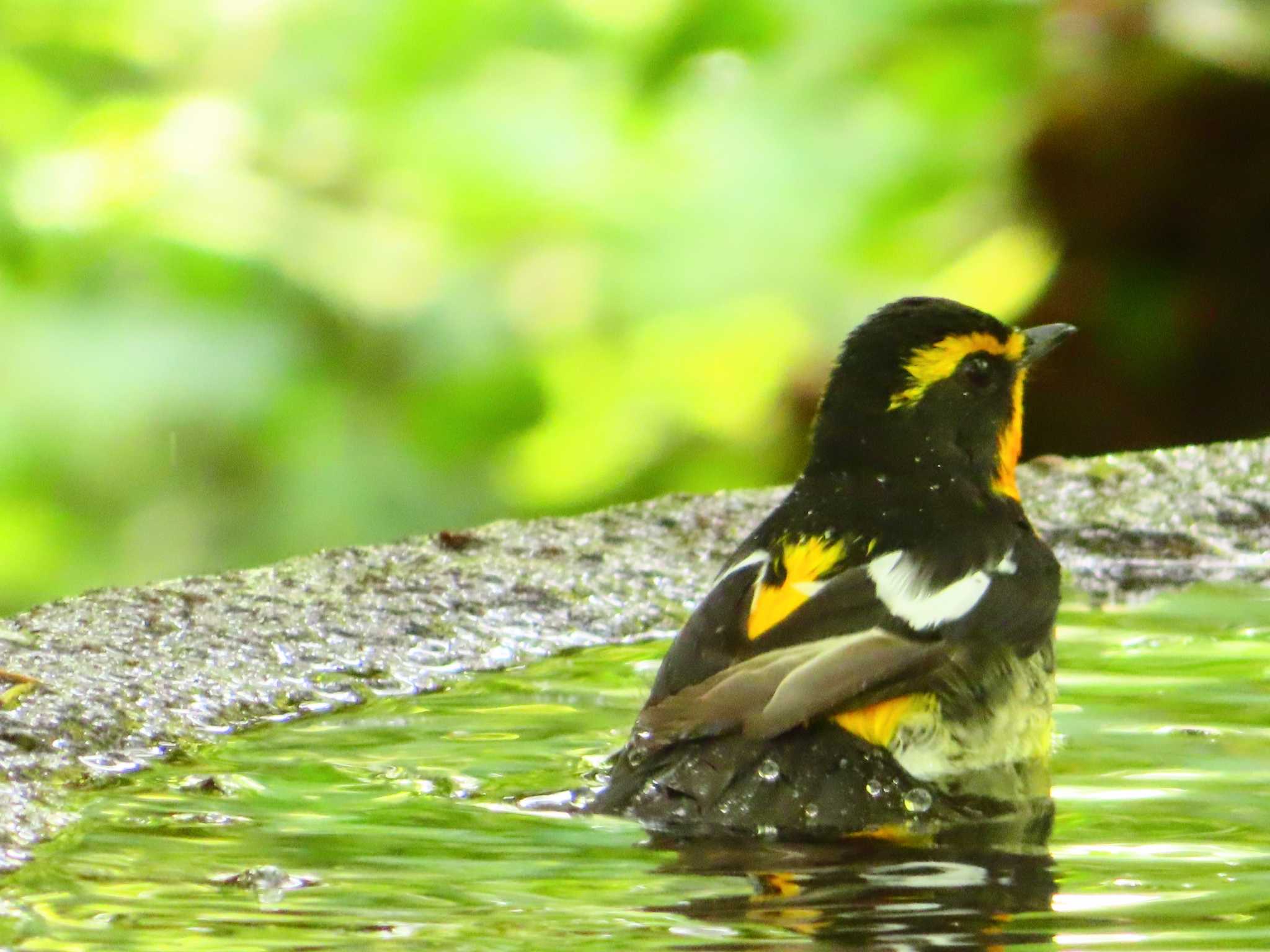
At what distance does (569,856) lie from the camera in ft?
7.46

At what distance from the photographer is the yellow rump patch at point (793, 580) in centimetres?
278

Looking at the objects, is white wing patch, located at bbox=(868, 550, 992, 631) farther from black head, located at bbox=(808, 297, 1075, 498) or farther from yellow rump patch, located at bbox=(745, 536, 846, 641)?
black head, located at bbox=(808, 297, 1075, 498)

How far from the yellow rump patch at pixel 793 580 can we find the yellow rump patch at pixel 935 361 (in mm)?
Result: 396

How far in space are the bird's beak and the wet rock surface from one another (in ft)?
1.77

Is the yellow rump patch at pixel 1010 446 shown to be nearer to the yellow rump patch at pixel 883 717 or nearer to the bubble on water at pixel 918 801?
the yellow rump patch at pixel 883 717

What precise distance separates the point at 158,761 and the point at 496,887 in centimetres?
74

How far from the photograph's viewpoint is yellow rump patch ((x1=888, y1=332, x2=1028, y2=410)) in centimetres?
330

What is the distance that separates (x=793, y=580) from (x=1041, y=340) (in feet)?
2.96

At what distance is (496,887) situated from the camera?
207 cm

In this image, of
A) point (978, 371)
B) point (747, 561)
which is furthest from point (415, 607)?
point (978, 371)

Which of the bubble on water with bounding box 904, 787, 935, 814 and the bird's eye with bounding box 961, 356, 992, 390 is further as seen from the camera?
the bird's eye with bounding box 961, 356, 992, 390

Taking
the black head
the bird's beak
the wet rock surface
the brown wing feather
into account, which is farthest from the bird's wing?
the wet rock surface

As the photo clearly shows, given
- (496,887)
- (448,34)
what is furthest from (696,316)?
(496,887)

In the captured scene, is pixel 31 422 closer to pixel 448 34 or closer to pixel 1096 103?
pixel 448 34
